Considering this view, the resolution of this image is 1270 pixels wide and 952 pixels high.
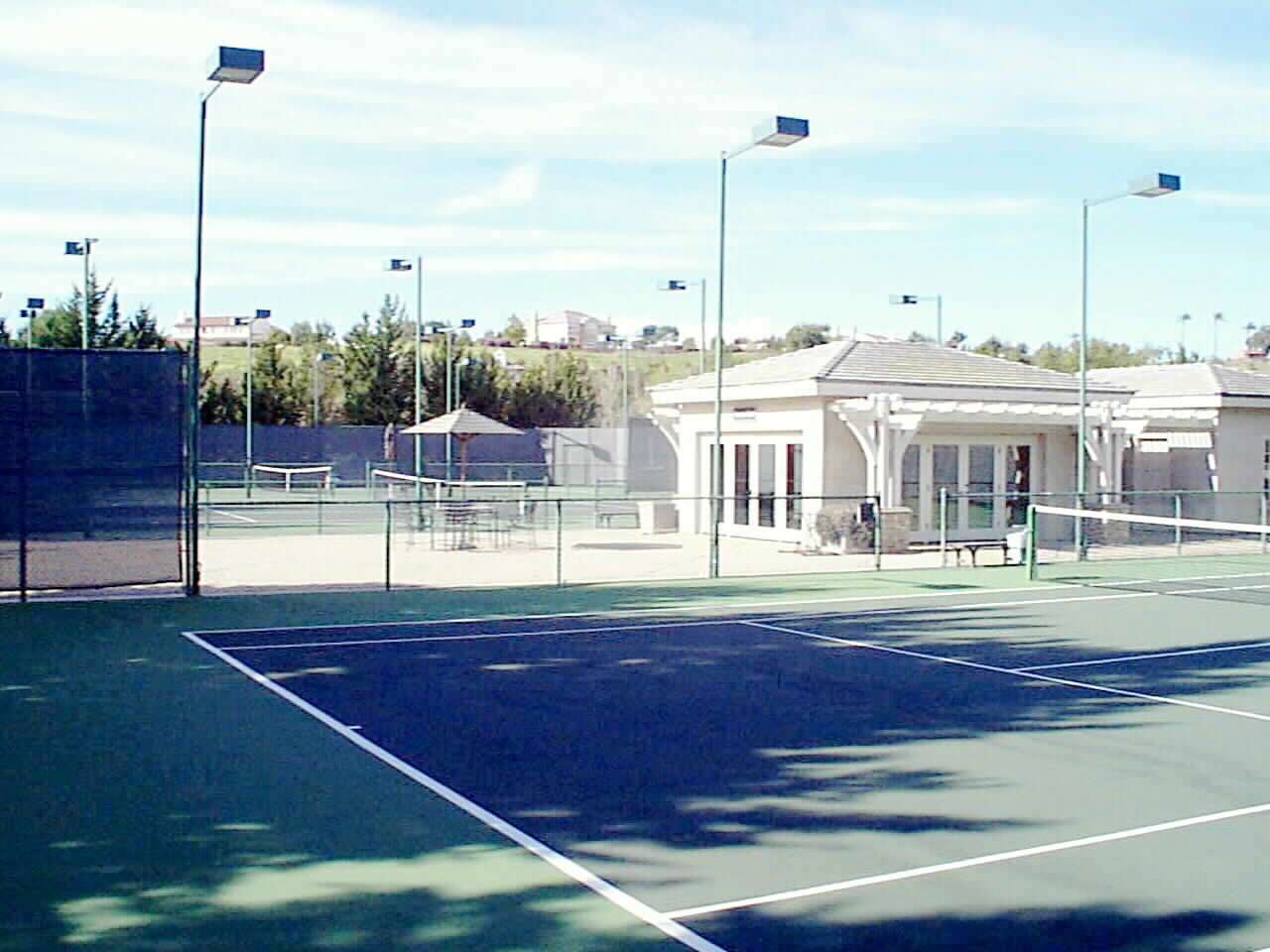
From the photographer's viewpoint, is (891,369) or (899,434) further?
(891,369)

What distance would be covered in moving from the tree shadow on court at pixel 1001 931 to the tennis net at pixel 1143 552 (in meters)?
12.6

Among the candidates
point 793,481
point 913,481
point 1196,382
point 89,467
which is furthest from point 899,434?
point 89,467

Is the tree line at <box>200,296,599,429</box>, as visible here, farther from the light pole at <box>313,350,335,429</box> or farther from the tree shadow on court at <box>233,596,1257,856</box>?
the tree shadow on court at <box>233,596,1257,856</box>

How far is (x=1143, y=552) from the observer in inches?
1040

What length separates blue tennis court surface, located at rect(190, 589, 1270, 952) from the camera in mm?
6188

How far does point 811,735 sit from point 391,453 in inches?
1726

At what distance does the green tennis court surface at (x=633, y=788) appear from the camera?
600 cm

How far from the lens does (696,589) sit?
64.9 feet

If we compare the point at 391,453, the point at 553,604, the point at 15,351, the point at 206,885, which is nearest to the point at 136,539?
the point at 15,351

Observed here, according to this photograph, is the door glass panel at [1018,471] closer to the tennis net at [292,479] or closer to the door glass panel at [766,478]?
the door glass panel at [766,478]

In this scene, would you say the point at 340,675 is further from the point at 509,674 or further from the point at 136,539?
the point at 136,539

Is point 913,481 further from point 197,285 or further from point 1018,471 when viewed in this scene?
point 197,285

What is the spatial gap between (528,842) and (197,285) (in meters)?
11.8

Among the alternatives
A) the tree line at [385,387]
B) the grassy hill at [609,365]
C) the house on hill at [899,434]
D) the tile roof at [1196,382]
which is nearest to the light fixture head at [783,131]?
the house on hill at [899,434]
